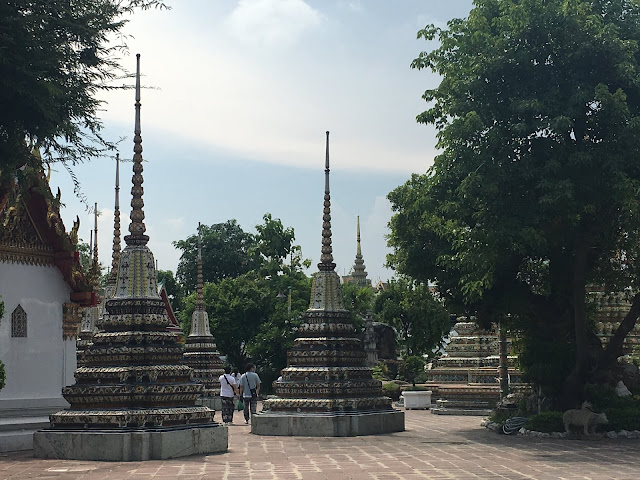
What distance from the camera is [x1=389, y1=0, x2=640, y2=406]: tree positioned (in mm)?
16203

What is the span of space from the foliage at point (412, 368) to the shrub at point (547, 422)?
24.3m

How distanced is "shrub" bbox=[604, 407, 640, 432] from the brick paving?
0.57 m

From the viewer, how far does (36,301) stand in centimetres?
1861

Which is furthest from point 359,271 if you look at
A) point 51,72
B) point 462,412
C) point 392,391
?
point 51,72

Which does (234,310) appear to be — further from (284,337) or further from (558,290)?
(558,290)

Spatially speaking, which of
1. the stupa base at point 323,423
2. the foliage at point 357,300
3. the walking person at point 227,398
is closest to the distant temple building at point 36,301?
the stupa base at point 323,423

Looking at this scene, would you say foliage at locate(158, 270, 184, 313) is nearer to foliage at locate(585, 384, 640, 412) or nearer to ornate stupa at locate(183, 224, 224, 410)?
ornate stupa at locate(183, 224, 224, 410)

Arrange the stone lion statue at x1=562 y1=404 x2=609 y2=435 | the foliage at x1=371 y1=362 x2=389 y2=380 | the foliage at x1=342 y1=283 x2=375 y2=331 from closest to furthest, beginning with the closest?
the stone lion statue at x1=562 y1=404 x2=609 y2=435
the foliage at x1=371 y1=362 x2=389 y2=380
the foliage at x1=342 y1=283 x2=375 y2=331

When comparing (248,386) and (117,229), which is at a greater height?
(117,229)

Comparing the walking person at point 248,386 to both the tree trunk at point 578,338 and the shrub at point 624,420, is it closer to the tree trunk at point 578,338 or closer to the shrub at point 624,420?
the tree trunk at point 578,338

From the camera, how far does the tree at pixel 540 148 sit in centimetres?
1620

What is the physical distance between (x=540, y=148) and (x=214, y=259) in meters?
48.2

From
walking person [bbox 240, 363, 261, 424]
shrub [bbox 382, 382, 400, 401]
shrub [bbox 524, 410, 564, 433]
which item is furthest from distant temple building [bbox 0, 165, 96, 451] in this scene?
shrub [bbox 382, 382, 400, 401]

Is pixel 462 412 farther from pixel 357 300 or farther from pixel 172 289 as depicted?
pixel 172 289
